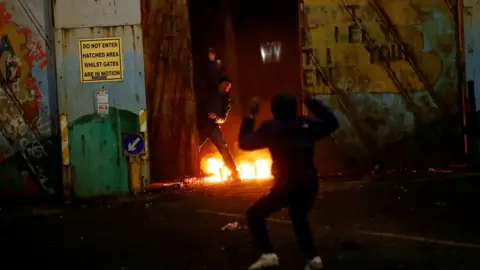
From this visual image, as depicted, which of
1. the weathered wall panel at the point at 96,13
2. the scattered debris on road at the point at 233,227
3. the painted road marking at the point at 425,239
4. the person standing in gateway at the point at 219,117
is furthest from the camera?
the person standing in gateway at the point at 219,117

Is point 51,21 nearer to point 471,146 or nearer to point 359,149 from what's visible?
point 359,149

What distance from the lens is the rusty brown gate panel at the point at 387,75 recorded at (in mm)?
11156

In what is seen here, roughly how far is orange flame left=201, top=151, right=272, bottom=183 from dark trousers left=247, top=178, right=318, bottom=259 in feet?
19.6

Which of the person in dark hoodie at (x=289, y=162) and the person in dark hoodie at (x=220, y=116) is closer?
the person in dark hoodie at (x=289, y=162)

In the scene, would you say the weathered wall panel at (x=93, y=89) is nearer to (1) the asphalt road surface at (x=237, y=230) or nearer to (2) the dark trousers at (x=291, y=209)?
(1) the asphalt road surface at (x=237, y=230)

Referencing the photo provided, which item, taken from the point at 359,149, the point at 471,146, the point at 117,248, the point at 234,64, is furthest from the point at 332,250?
the point at 234,64

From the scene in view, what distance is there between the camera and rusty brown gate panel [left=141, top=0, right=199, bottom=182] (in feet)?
37.1

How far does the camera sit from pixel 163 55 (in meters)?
11.6

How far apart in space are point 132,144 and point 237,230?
12.0 feet

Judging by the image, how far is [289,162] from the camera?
5.23m

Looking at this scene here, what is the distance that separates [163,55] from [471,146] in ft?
19.0

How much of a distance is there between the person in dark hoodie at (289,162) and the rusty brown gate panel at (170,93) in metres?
5.94

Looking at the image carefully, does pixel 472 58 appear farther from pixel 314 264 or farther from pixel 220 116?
pixel 314 264

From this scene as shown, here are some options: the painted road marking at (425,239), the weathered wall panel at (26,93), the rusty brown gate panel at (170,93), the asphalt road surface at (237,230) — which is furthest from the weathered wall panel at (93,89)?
the painted road marking at (425,239)
